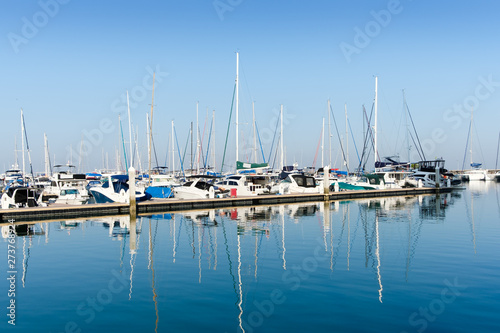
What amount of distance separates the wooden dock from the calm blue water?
3589mm

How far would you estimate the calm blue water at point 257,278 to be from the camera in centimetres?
1148

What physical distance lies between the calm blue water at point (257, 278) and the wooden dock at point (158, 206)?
359 centimetres

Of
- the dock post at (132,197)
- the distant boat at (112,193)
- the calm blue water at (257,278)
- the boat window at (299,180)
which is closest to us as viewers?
the calm blue water at (257,278)

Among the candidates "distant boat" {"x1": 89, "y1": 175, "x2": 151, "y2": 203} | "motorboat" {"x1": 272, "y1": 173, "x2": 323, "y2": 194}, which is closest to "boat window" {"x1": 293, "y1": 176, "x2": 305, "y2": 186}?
"motorboat" {"x1": 272, "y1": 173, "x2": 323, "y2": 194}

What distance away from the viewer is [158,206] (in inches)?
1442

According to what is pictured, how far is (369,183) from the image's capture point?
56.5 metres

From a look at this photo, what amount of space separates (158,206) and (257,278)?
22.3 meters

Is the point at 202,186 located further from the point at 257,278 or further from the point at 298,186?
the point at 257,278

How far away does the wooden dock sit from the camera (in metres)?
30.9

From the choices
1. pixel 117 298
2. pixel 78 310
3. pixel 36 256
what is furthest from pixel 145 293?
pixel 36 256

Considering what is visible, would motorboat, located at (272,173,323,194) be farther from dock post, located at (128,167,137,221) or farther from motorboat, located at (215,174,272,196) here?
dock post, located at (128,167,137,221)

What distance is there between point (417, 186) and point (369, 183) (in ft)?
27.1

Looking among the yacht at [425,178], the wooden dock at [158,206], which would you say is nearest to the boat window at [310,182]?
the wooden dock at [158,206]

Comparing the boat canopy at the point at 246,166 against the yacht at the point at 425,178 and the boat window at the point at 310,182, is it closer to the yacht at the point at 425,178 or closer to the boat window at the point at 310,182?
the boat window at the point at 310,182
